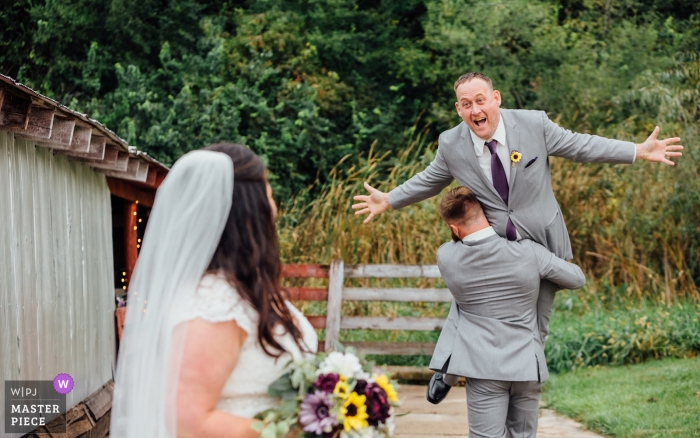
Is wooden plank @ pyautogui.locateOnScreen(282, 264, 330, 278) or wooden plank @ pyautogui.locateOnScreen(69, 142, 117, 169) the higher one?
wooden plank @ pyautogui.locateOnScreen(69, 142, 117, 169)

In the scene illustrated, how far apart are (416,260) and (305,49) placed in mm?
8142

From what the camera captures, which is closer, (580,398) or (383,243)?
(580,398)

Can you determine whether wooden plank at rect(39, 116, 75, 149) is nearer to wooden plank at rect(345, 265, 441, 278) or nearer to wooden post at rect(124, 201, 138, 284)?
wooden post at rect(124, 201, 138, 284)

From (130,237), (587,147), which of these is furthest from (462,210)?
(130,237)

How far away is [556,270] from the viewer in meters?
4.29

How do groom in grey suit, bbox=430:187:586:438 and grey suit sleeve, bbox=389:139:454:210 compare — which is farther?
grey suit sleeve, bbox=389:139:454:210

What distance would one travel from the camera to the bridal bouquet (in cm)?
243

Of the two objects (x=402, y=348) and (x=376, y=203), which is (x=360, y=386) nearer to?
(x=376, y=203)

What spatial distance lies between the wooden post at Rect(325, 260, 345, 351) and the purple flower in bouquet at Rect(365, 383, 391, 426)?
6.99m

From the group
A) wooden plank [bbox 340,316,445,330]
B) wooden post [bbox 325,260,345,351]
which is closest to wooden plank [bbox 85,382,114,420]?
wooden post [bbox 325,260,345,351]

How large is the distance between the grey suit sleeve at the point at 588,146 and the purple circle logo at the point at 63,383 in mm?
3944

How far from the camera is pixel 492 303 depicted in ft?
14.0

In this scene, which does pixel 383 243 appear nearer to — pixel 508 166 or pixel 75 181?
pixel 75 181

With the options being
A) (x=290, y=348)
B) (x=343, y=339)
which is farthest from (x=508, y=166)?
(x=343, y=339)
